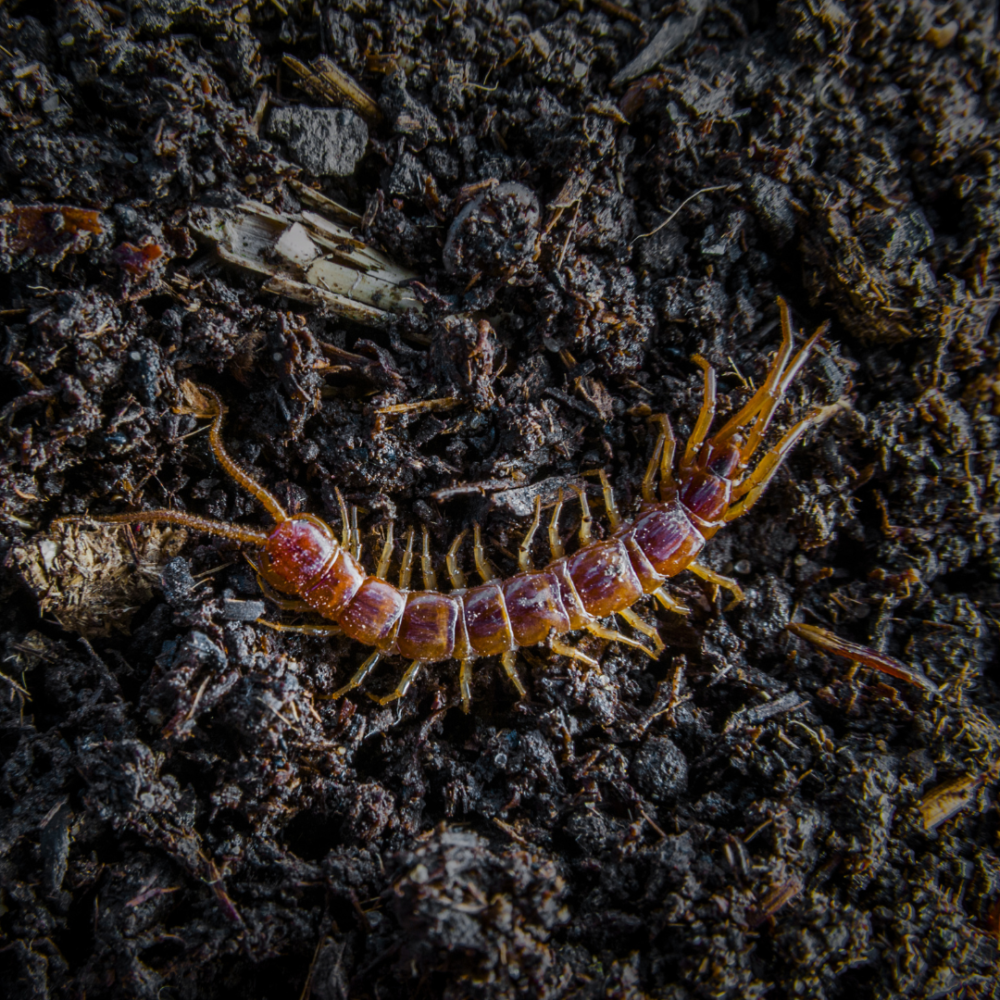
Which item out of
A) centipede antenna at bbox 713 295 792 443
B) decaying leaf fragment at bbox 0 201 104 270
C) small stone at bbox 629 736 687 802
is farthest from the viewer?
centipede antenna at bbox 713 295 792 443

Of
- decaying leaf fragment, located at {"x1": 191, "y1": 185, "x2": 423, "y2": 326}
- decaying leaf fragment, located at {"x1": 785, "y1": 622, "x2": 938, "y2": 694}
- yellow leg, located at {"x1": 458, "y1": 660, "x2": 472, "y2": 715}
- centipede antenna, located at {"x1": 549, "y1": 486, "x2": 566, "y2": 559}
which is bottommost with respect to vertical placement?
yellow leg, located at {"x1": 458, "y1": 660, "x2": 472, "y2": 715}

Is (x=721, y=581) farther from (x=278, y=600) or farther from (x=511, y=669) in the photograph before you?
(x=278, y=600)

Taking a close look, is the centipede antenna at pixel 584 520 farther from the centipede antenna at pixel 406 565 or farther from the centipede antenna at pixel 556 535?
the centipede antenna at pixel 406 565

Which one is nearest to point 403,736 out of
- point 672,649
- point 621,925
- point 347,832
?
point 347,832

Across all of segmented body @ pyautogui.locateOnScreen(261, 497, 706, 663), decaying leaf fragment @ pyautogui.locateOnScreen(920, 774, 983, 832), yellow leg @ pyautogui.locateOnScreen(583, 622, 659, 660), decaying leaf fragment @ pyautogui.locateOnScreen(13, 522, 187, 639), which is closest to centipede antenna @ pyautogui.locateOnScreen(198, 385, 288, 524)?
segmented body @ pyautogui.locateOnScreen(261, 497, 706, 663)

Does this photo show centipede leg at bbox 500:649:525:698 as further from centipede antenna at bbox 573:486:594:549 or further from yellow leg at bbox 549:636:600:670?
centipede antenna at bbox 573:486:594:549

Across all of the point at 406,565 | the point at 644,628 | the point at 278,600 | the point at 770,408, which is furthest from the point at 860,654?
the point at 278,600

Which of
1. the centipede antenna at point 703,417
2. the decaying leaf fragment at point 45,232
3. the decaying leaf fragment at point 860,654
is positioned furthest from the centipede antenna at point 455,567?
the decaying leaf fragment at point 45,232
